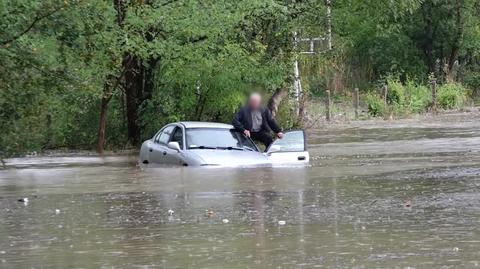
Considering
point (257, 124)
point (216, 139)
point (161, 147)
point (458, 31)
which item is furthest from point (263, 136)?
point (458, 31)

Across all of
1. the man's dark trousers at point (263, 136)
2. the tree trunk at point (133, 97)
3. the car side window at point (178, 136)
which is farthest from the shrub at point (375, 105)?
the car side window at point (178, 136)

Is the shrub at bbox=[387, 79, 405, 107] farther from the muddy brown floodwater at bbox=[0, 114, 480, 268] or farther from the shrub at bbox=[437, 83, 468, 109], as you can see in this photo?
the muddy brown floodwater at bbox=[0, 114, 480, 268]

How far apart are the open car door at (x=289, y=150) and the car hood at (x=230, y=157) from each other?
501mm

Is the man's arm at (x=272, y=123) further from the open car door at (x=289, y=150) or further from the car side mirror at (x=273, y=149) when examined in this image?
the car side mirror at (x=273, y=149)

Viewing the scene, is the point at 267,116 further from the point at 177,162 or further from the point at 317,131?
the point at 317,131

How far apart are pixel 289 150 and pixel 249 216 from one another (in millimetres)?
8387

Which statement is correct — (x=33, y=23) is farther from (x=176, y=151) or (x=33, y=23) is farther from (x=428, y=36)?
(x=428, y=36)

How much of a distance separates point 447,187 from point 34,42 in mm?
6056

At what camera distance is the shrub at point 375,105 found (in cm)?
4225

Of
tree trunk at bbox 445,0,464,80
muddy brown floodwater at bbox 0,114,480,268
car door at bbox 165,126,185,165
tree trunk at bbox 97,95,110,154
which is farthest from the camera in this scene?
tree trunk at bbox 445,0,464,80

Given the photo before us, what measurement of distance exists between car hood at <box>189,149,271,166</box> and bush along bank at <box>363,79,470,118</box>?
23740 mm

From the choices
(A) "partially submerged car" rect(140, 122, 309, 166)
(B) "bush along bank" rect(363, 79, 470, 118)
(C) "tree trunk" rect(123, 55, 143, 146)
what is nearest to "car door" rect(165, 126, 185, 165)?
(A) "partially submerged car" rect(140, 122, 309, 166)

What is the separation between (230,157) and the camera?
59.8 ft

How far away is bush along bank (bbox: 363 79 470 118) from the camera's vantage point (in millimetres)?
42562
